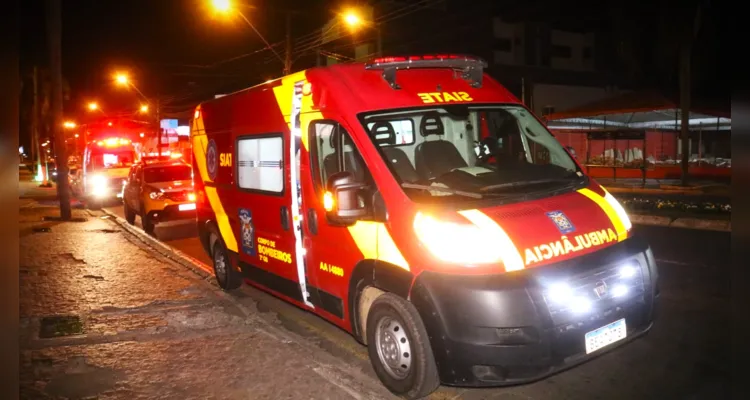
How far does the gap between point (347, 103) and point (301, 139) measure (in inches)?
30.2

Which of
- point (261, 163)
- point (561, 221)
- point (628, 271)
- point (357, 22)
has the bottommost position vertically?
point (628, 271)

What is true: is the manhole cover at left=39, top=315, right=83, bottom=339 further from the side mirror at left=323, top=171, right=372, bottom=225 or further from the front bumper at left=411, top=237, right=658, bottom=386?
the front bumper at left=411, top=237, right=658, bottom=386

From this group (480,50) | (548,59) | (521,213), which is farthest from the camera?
(548,59)

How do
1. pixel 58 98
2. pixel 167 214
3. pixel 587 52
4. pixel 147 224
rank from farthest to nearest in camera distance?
pixel 587 52 → pixel 58 98 → pixel 147 224 → pixel 167 214

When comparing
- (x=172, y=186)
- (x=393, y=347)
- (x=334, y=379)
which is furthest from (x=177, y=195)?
(x=393, y=347)

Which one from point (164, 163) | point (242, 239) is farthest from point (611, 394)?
point (164, 163)

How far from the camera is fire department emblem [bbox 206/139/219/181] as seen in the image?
747cm

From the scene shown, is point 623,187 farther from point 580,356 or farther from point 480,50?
point 480,50

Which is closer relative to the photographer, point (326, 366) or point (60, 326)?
point (326, 366)

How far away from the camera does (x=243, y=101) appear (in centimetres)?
659

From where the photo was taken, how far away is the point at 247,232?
6633mm

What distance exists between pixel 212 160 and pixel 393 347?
4.34 metres

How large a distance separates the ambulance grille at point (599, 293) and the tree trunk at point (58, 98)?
16.4 metres

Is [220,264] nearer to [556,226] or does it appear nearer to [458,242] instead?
[458,242]
